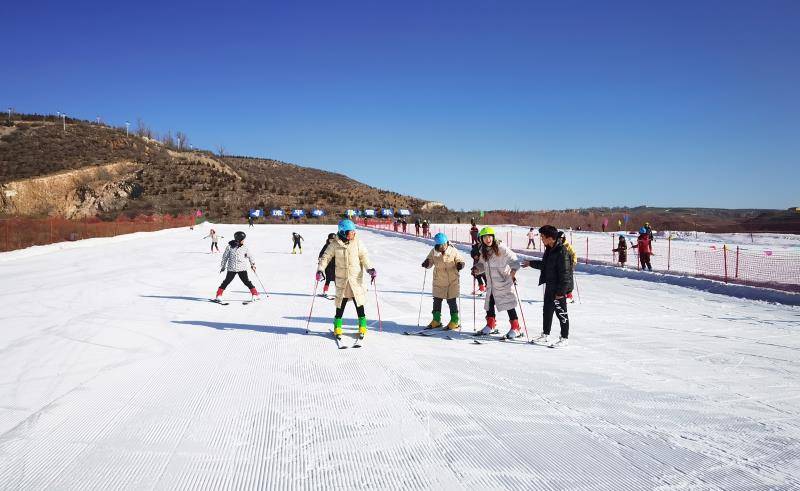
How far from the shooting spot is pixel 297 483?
2.92m

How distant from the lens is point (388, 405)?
416 cm

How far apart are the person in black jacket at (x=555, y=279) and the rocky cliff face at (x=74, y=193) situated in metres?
66.8

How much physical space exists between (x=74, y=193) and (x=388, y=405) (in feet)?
249

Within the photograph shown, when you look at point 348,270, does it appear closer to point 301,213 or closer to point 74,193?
point 301,213

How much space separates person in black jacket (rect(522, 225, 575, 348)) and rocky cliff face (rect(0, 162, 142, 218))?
6683 cm

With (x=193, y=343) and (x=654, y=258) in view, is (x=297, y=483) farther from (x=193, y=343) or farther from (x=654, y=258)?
(x=654, y=258)

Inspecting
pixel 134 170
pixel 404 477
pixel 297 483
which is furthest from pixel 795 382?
pixel 134 170

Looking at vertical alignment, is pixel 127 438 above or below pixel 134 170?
below

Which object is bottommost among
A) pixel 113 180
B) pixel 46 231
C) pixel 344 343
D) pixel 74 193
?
pixel 344 343

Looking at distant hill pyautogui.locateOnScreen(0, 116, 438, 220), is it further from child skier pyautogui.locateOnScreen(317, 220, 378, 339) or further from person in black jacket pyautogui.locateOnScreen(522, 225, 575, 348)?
person in black jacket pyautogui.locateOnScreen(522, 225, 575, 348)

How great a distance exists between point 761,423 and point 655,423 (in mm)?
864

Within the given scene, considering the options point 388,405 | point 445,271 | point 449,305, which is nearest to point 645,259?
point 449,305

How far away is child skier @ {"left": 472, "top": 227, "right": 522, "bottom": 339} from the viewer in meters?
6.71

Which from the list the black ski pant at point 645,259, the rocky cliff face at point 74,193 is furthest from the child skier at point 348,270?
the rocky cliff face at point 74,193
